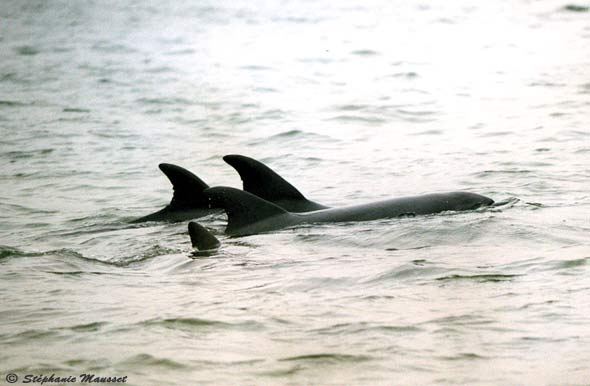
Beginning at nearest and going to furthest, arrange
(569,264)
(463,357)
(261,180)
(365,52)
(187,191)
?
(463,357) → (569,264) → (261,180) → (187,191) → (365,52)

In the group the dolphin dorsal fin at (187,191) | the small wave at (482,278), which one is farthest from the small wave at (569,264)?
the dolphin dorsal fin at (187,191)

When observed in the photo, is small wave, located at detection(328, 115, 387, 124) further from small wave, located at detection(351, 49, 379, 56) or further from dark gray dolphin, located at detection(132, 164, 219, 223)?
dark gray dolphin, located at detection(132, 164, 219, 223)

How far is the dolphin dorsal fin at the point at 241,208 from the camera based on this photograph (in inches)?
424

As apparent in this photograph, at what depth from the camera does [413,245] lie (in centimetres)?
1017

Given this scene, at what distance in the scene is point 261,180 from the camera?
37.6ft

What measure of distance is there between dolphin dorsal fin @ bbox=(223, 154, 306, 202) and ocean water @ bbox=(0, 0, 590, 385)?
0.50m

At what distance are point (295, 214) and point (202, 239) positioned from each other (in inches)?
45.6

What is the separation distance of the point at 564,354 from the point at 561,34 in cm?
2045

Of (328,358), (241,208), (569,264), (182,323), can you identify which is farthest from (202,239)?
(328,358)

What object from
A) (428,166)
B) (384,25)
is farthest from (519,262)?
(384,25)

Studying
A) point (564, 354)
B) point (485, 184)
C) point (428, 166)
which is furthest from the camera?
point (428, 166)

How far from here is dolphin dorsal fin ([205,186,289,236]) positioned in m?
10.8

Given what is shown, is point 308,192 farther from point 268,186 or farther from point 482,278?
point 482,278

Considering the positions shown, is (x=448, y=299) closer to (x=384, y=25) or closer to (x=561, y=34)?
(x=561, y=34)
